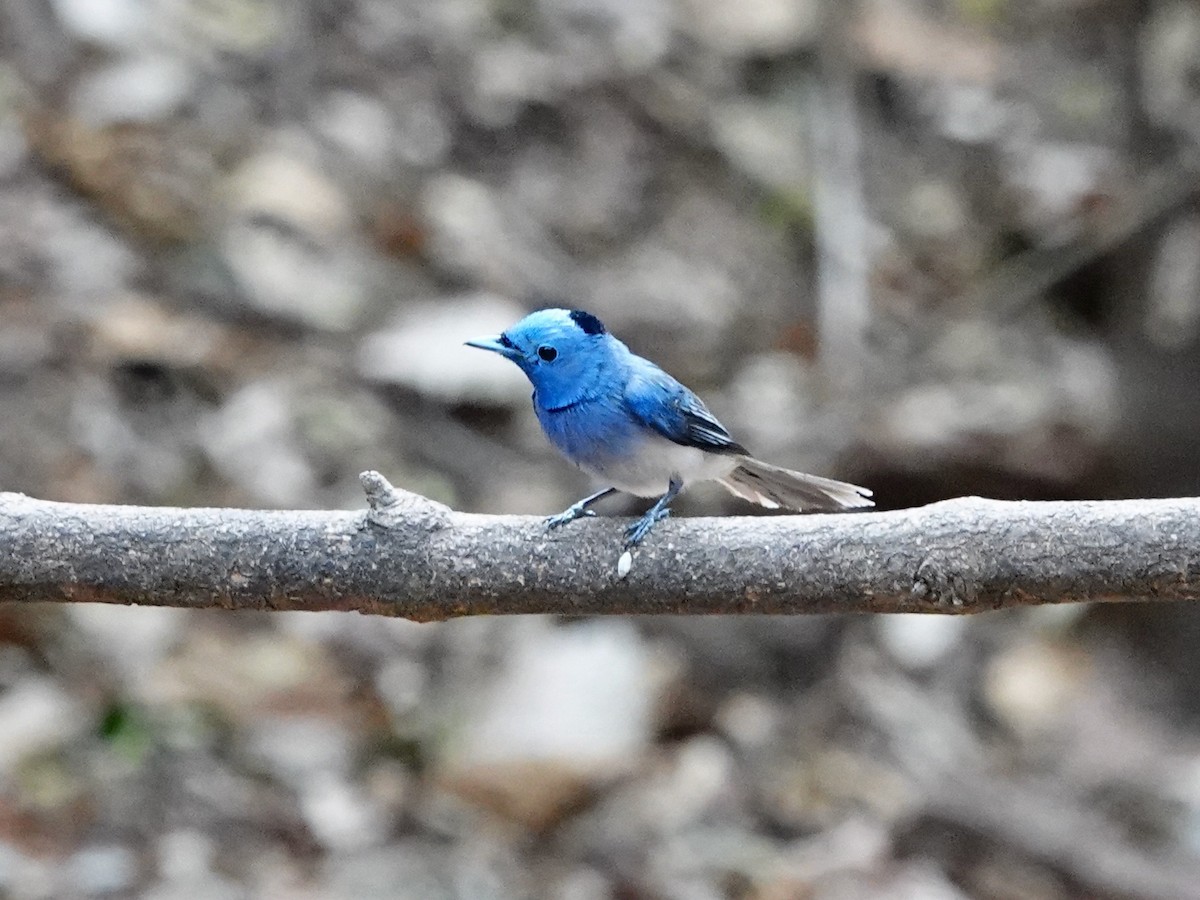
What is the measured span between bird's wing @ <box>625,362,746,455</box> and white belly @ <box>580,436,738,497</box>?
3cm

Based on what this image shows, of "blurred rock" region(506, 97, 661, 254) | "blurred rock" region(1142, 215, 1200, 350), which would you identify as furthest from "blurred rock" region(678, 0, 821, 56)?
"blurred rock" region(1142, 215, 1200, 350)

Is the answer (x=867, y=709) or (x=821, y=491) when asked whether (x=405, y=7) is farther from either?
(x=821, y=491)

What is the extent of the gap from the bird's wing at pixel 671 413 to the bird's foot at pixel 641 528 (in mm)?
513

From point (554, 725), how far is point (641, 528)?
319 cm

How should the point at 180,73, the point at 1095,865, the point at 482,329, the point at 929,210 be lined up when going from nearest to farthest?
the point at 1095,865
the point at 482,329
the point at 180,73
the point at 929,210

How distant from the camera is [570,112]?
1034cm

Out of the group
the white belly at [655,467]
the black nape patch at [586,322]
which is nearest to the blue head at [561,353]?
the black nape patch at [586,322]

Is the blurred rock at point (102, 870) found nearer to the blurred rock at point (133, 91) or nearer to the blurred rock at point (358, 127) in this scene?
the blurred rock at point (133, 91)

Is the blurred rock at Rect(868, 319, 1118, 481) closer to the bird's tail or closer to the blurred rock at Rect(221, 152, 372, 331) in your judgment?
the blurred rock at Rect(221, 152, 372, 331)

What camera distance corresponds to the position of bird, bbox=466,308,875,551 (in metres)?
3.96

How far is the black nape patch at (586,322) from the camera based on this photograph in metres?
3.96

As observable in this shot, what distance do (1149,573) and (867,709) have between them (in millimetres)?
4425

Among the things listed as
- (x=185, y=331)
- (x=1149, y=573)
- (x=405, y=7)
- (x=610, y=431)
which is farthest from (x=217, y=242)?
(x=1149, y=573)

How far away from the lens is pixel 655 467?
4.09 metres
